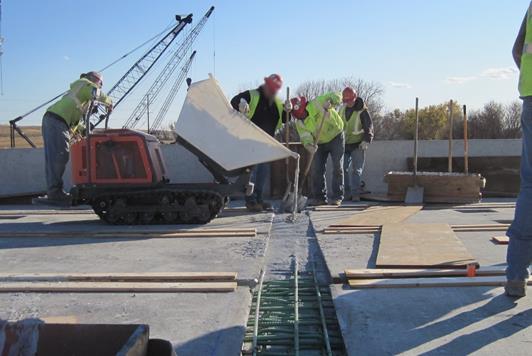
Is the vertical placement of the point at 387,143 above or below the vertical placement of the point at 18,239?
above

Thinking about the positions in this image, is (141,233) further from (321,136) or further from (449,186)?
(449,186)

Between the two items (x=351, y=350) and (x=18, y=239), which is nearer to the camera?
(x=351, y=350)

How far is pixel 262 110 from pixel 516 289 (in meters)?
5.28

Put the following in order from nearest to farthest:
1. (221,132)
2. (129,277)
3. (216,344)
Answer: (216,344) → (129,277) → (221,132)

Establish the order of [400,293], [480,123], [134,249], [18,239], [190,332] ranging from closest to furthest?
1. [190,332]
2. [400,293]
3. [134,249]
4. [18,239]
5. [480,123]

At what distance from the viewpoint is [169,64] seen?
60938 mm

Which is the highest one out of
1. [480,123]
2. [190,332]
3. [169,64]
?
[169,64]

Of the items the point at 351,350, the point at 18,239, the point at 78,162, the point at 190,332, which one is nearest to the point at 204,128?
the point at 78,162

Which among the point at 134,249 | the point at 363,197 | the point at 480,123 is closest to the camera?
the point at 134,249

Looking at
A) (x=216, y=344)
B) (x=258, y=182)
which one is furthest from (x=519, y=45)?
(x=258, y=182)

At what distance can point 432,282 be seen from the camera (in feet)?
13.6

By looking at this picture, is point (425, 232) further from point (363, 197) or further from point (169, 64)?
point (169, 64)

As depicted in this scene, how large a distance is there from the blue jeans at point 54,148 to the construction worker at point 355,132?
4.77m

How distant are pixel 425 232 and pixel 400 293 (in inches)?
81.9
